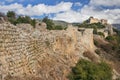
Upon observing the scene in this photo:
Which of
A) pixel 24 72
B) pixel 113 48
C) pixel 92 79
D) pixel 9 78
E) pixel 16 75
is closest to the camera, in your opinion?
pixel 9 78

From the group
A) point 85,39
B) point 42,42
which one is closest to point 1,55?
point 42,42

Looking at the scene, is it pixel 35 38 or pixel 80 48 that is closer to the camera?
pixel 35 38

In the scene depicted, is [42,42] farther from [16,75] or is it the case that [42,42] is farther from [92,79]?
[16,75]

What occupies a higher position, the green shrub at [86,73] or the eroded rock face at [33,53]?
the eroded rock face at [33,53]

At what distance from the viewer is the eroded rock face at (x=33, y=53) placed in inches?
550

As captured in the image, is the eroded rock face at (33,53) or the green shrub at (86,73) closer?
the eroded rock face at (33,53)

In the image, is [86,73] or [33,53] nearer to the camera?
[33,53]

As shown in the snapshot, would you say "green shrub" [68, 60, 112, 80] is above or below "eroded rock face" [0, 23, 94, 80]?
below

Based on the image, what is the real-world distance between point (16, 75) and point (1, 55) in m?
1.17

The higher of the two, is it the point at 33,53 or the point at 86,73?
the point at 33,53

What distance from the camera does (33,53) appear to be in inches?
724

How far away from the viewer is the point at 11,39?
1466 centimetres

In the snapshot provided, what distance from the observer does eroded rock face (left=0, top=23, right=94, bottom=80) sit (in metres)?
14.0

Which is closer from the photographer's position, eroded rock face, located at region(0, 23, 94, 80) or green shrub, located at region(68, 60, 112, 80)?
eroded rock face, located at region(0, 23, 94, 80)
